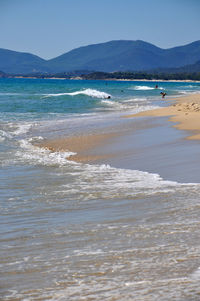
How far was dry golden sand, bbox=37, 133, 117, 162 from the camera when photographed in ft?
36.7

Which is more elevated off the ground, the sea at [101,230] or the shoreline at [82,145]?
the shoreline at [82,145]

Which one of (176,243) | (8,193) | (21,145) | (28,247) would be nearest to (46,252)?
(28,247)

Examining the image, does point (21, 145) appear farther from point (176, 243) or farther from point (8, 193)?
point (176, 243)

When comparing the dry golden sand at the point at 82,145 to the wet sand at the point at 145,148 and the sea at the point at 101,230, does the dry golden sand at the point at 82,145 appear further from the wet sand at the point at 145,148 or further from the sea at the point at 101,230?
the sea at the point at 101,230

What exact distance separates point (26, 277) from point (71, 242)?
92 cm

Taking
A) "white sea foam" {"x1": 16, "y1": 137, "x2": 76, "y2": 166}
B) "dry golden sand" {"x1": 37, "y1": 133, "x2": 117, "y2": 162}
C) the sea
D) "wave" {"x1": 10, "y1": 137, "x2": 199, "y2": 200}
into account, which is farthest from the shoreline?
the sea

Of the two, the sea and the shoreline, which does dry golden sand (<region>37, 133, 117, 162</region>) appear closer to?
the shoreline

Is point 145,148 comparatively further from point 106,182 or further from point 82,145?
point 106,182

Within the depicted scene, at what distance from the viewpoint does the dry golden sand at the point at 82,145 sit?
36.7 feet

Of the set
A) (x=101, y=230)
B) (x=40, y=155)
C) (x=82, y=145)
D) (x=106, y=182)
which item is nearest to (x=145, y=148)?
(x=82, y=145)

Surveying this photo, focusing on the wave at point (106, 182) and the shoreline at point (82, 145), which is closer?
the wave at point (106, 182)

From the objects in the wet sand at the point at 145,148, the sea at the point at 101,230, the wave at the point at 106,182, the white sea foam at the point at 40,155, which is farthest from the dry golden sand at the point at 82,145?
the sea at the point at 101,230

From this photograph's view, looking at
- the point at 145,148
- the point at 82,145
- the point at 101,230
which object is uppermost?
the point at 145,148

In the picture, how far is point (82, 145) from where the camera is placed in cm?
1320
